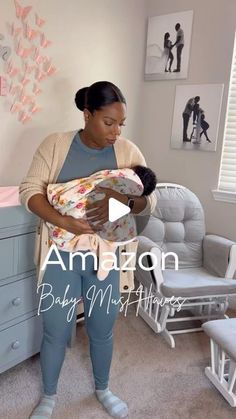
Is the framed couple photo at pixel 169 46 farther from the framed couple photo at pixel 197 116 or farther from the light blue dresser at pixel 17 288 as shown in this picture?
the light blue dresser at pixel 17 288

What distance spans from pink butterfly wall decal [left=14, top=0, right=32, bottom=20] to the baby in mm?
1083

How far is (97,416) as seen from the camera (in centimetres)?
151

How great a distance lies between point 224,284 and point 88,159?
1.21m

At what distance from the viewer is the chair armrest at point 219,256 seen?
216 centimetres

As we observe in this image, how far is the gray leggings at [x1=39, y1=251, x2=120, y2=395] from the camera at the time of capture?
4.35 ft

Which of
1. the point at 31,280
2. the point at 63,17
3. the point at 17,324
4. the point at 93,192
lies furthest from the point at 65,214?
the point at 63,17

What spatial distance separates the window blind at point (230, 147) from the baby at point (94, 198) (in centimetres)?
134

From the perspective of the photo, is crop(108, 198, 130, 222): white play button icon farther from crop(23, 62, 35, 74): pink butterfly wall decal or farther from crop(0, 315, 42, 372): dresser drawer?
crop(23, 62, 35, 74): pink butterfly wall decal

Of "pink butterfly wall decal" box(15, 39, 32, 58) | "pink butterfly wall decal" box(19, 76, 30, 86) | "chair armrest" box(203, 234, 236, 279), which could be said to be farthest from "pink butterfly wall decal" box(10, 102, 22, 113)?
"chair armrest" box(203, 234, 236, 279)

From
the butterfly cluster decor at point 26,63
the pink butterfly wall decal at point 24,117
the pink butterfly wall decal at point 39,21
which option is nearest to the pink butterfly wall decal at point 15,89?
the butterfly cluster decor at point 26,63

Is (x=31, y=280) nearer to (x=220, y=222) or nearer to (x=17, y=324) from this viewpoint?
(x=17, y=324)

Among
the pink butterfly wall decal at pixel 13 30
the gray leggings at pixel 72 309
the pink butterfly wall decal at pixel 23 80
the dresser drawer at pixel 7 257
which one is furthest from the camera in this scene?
the pink butterfly wall decal at pixel 23 80

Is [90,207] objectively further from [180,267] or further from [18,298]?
[180,267]

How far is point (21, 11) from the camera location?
1.80 m
